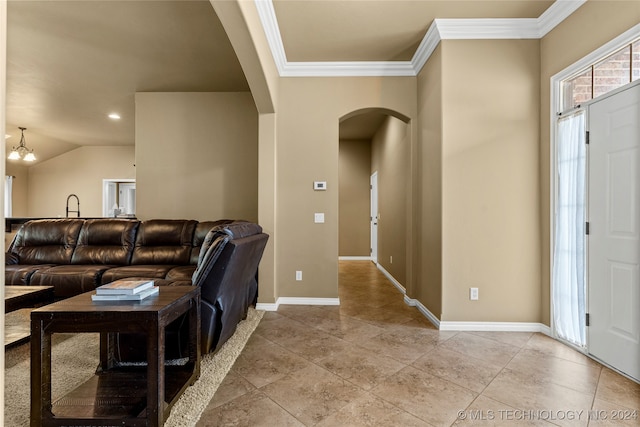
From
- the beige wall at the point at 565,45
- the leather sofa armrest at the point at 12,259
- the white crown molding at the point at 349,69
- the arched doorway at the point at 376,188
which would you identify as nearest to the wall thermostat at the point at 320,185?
the arched doorway at the point at 376,188

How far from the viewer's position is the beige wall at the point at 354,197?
24.0 ft

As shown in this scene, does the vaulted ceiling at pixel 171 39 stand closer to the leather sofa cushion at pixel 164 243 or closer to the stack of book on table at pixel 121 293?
the leather sofa cushion at pixel 164 243

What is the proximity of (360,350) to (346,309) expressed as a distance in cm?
107

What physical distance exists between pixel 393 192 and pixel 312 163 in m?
1.79

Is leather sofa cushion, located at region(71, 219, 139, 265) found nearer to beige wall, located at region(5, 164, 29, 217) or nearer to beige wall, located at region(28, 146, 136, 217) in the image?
beige wall, located at region(28, 146, 136, 217)

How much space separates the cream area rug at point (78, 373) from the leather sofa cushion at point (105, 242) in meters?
1.00

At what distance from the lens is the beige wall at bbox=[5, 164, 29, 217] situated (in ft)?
24.5

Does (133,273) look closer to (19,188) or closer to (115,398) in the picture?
(115,398)

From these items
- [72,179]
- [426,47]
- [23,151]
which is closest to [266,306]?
[426,47]

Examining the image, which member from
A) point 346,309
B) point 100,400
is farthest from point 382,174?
point 100,400

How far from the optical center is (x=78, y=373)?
78.6 inches

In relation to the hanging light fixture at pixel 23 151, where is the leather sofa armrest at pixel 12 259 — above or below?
below

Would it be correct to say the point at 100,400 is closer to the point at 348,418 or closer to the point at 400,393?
the point at 348,418

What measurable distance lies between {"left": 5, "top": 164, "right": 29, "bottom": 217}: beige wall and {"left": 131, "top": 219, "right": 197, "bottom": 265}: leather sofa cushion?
6.82m
